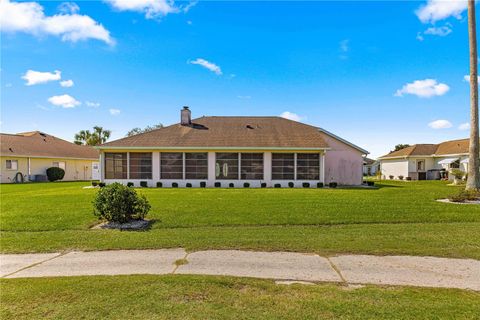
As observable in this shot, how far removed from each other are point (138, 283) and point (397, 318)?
11.4ft

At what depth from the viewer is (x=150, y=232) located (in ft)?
28.9

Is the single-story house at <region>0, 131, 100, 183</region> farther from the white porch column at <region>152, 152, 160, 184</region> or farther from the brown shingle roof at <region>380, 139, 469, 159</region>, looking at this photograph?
the brown shingle roof at <region>380, 139, 469, 159</region>

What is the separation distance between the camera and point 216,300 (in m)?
4.12

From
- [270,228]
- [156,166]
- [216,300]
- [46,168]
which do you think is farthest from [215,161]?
[46,168]

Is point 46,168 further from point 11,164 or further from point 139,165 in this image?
point 139,165

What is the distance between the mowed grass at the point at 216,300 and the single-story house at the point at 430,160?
36829 mm

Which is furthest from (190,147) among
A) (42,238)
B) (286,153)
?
(42,238)

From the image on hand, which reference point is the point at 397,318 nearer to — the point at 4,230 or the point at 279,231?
the point at 279,231

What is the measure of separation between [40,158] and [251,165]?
2426 cm

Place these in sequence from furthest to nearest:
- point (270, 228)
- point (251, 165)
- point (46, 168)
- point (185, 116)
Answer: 1. point (46, 168)
2. point (185, 116)
3. point (251, 165)
4. point (270, 228)

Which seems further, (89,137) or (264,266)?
(89,137)

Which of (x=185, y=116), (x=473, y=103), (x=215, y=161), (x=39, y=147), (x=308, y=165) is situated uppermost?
(x=185, y=116)

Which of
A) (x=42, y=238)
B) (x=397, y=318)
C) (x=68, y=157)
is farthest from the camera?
(x=68, y=157)

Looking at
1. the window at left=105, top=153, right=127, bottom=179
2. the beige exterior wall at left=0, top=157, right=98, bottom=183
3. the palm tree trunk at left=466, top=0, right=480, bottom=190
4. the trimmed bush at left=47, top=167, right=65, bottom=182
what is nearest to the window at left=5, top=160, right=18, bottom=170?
the beige exterior wall at left=0, top=157, right=98, bottom=183
